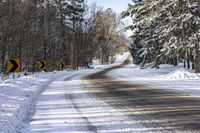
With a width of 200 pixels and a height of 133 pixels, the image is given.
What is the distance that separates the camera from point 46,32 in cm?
3747

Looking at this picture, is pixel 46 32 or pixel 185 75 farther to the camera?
pixel 46 32

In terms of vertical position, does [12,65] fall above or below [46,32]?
below

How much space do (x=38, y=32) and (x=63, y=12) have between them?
35.7m

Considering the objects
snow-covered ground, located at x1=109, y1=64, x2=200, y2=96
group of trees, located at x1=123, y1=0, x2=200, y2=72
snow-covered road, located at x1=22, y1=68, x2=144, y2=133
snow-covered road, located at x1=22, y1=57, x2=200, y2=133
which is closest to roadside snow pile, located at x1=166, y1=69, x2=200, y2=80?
snow-covered ground, located at x1=109, y1=64, x2=200, y2=96

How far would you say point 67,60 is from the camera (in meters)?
A: 63.5

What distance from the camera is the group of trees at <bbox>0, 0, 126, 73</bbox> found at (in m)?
33.2

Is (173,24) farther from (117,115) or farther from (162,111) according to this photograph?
(117,115)

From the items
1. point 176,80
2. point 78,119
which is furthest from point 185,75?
point 78,119

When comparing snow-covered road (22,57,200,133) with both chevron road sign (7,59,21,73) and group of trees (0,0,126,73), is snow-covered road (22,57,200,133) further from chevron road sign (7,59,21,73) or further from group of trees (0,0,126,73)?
group of trees (0,0,126,73)

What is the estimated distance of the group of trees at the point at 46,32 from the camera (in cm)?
3322

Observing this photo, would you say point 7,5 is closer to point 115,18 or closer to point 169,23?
point 169,23

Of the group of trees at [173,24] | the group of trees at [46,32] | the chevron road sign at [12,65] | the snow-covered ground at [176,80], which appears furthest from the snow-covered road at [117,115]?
the group of trees at [46,32]

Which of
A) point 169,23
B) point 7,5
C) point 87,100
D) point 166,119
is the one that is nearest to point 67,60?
point 7,5

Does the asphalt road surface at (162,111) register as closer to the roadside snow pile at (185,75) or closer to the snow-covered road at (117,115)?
the snow-covered road at (117,115)
